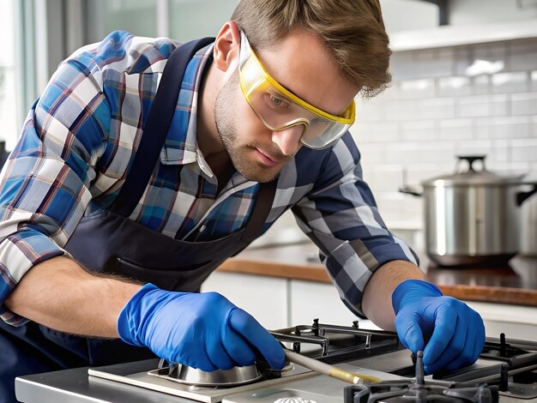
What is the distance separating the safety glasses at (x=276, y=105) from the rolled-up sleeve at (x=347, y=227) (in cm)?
35

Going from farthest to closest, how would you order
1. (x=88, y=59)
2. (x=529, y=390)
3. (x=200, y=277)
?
(x=200, y=277) < (x=88, y=59) < (x=529, y=390)

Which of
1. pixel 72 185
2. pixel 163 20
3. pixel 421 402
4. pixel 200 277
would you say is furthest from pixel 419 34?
pixel 421 402

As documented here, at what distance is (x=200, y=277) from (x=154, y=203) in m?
0.27

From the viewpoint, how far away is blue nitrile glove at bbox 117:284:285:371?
3.93 feet

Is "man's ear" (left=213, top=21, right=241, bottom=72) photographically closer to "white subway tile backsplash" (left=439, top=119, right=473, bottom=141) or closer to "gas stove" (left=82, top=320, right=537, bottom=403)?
"gas stove" (left=82, top=320, right=537, bottom=403)

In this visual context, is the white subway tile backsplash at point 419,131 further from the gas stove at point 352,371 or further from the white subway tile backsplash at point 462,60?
the gas stove at point 352,371

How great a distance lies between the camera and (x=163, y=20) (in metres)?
3.68

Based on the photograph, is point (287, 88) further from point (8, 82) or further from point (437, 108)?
point (8, 82)

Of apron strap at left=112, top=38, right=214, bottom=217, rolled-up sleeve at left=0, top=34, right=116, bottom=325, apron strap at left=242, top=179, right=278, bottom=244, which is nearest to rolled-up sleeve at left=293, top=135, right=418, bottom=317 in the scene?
apron strap at left=242, top=179, right=278, bottom=244

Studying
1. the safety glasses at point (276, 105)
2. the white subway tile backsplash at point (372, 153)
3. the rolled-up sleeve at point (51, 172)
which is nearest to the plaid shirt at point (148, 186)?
the rolled-up sleeve at point (51, 172)

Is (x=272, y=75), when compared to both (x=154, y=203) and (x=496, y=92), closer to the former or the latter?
(x=154, y=203)

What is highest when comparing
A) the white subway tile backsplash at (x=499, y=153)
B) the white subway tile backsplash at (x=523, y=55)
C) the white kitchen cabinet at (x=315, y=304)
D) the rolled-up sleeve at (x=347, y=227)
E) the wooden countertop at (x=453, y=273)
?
the white subway tile backsplash at (x=523, y=55)

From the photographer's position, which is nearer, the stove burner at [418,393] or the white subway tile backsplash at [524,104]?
the stove burner at [418,393]

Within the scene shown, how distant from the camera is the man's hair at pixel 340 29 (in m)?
1.47
